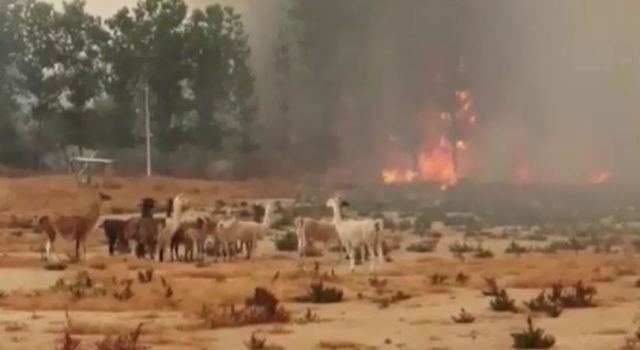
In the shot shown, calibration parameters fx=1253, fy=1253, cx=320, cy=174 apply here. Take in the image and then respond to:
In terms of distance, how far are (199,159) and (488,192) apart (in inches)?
623

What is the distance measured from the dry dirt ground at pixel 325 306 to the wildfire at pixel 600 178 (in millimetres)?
40649

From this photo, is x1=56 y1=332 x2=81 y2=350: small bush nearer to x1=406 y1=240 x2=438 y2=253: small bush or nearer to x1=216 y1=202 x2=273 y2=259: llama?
x1=216 y1=202 x2=273 y2=259: llama

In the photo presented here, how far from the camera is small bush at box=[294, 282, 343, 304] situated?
2038 cm

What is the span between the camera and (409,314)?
62.3 ft

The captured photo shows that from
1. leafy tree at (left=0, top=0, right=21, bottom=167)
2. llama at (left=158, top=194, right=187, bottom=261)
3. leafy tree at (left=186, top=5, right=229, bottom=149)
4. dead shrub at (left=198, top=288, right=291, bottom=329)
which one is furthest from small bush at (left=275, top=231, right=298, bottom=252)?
leafy tree at (left=0, top=0, right=21, bottom=167)

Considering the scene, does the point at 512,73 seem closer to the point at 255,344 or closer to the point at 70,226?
the point at 70,226

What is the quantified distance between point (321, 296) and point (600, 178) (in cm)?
5382

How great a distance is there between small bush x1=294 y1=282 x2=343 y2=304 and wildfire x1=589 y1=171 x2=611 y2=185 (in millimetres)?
52075

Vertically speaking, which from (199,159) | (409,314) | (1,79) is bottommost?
(409,314)

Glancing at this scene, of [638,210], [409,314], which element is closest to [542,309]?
[409,314]

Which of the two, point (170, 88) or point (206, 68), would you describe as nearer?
point (170, 88)

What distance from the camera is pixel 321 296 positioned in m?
20.4

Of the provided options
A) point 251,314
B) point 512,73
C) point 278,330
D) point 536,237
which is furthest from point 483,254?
point 512,73

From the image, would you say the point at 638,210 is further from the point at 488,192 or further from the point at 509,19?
the point at 509,19
